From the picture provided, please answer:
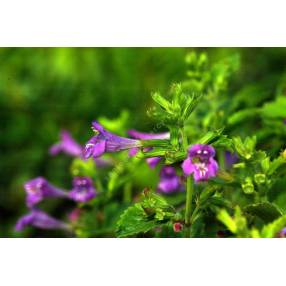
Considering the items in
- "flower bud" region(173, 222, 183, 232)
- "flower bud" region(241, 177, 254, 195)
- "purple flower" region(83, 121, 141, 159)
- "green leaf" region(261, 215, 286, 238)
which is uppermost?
"purple flower" region(83, 121, 141, 159)

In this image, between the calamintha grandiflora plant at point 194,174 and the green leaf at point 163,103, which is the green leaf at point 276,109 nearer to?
the calamintha grandiflora plant at point 194,174

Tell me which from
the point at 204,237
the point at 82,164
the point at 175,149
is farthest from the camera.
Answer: the point at 82,164

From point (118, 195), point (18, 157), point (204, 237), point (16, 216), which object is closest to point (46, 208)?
point (16, 216)

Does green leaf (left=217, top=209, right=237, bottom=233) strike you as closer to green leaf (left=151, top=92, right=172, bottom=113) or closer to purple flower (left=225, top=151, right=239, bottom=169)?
green leaf (left=151, top=92, right=172, bottom=113)

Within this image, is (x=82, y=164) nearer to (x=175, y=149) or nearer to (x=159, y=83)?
(x=175, y=149)

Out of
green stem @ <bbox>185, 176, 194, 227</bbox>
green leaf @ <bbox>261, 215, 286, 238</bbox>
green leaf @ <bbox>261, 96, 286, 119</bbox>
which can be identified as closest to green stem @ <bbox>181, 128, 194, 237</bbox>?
green stem @ <bbox>185, 176, 194, 227</bbox>

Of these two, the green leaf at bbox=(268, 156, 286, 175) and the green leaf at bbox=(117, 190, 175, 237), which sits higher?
the green leaf at bbox=(268, 156, 286, 175)

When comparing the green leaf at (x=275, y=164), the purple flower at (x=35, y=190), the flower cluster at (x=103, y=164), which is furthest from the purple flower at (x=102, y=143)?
the purple flower at (x=35, y=190)
